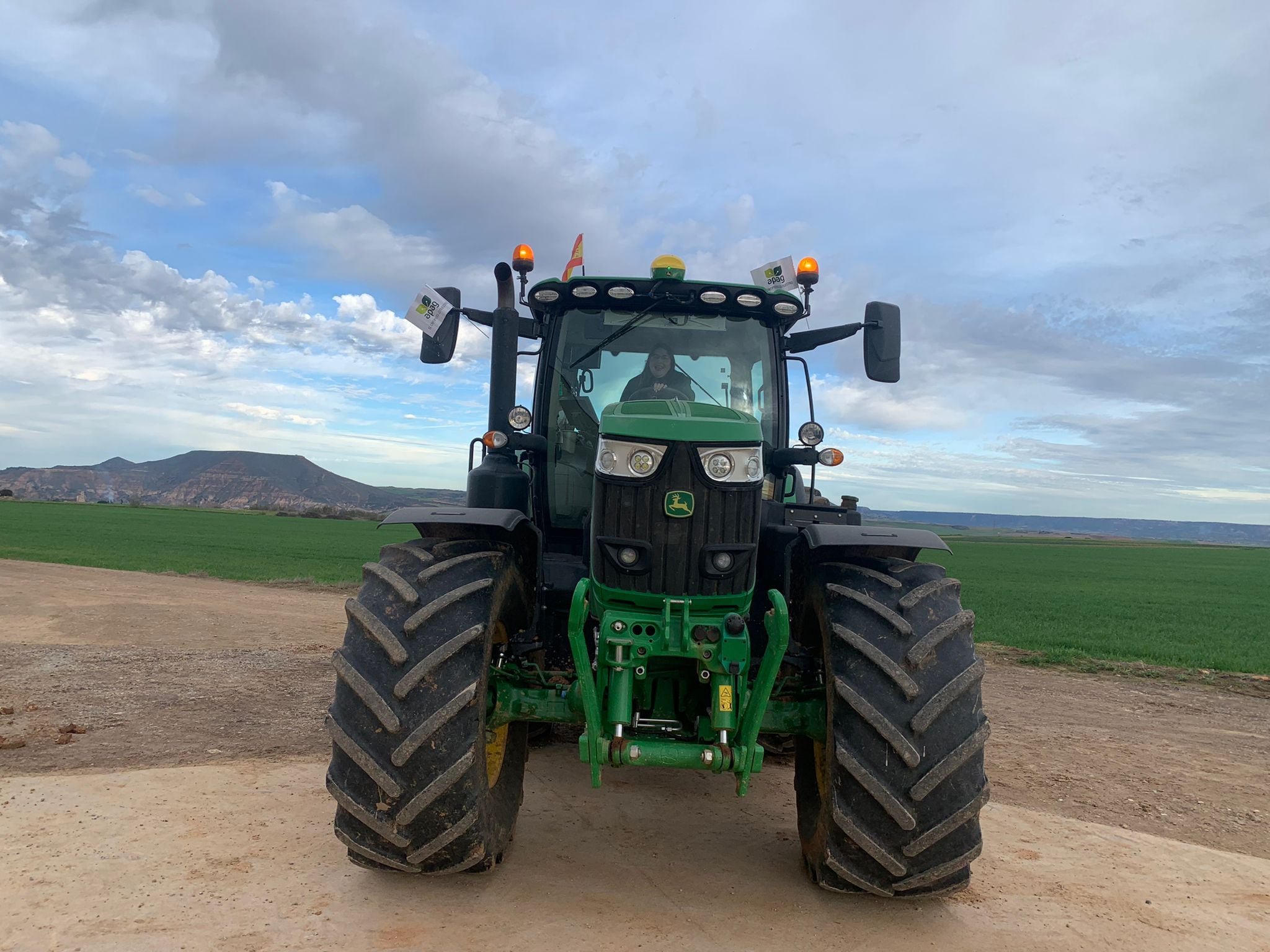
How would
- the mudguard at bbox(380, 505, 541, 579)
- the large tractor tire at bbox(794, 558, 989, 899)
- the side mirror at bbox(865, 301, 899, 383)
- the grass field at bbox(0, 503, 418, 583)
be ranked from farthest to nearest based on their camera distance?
the grass field at bbox(0, 503, 418, 583) < the side mirror at bbox(865, 301, 899, 383) < the mudguard at bbox(380, 505, 541, 579) < the large tractor tire at bbox(794, 558, 989, 899)

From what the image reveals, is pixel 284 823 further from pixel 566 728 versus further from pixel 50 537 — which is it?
pixel 50 537

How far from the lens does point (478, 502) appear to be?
208 inches

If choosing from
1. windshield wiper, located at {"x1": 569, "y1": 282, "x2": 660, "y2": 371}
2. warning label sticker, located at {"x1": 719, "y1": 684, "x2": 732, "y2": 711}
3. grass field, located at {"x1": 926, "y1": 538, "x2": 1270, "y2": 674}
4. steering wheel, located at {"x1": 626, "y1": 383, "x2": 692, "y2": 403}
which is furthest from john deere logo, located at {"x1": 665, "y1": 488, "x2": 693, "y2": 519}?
grass field, located at {"x1": 926, "y1": 538, "x2": 1270, "y2": 674}

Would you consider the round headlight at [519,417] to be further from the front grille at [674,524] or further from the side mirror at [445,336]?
the front grille at [674,524]

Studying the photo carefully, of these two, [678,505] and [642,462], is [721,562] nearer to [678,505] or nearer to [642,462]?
[678,505]

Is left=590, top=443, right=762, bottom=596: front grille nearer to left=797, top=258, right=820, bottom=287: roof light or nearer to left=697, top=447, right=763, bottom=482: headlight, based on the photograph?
left=697, top=447, right=763, bottom=482: headlight

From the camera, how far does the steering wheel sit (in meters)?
5.04

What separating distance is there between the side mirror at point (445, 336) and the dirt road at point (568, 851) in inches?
107

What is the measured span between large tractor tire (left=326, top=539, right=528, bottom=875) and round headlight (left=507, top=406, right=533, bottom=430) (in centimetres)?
142

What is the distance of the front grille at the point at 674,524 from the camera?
3629 mm

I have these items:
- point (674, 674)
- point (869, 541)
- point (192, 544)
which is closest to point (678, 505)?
point (674, 674)

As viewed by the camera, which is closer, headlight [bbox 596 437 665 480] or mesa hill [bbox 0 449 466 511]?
headlight [bbox 596 437 665 480]

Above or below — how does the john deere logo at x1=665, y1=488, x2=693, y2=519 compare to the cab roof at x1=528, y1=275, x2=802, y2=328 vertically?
below

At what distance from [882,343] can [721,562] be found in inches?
92.2
